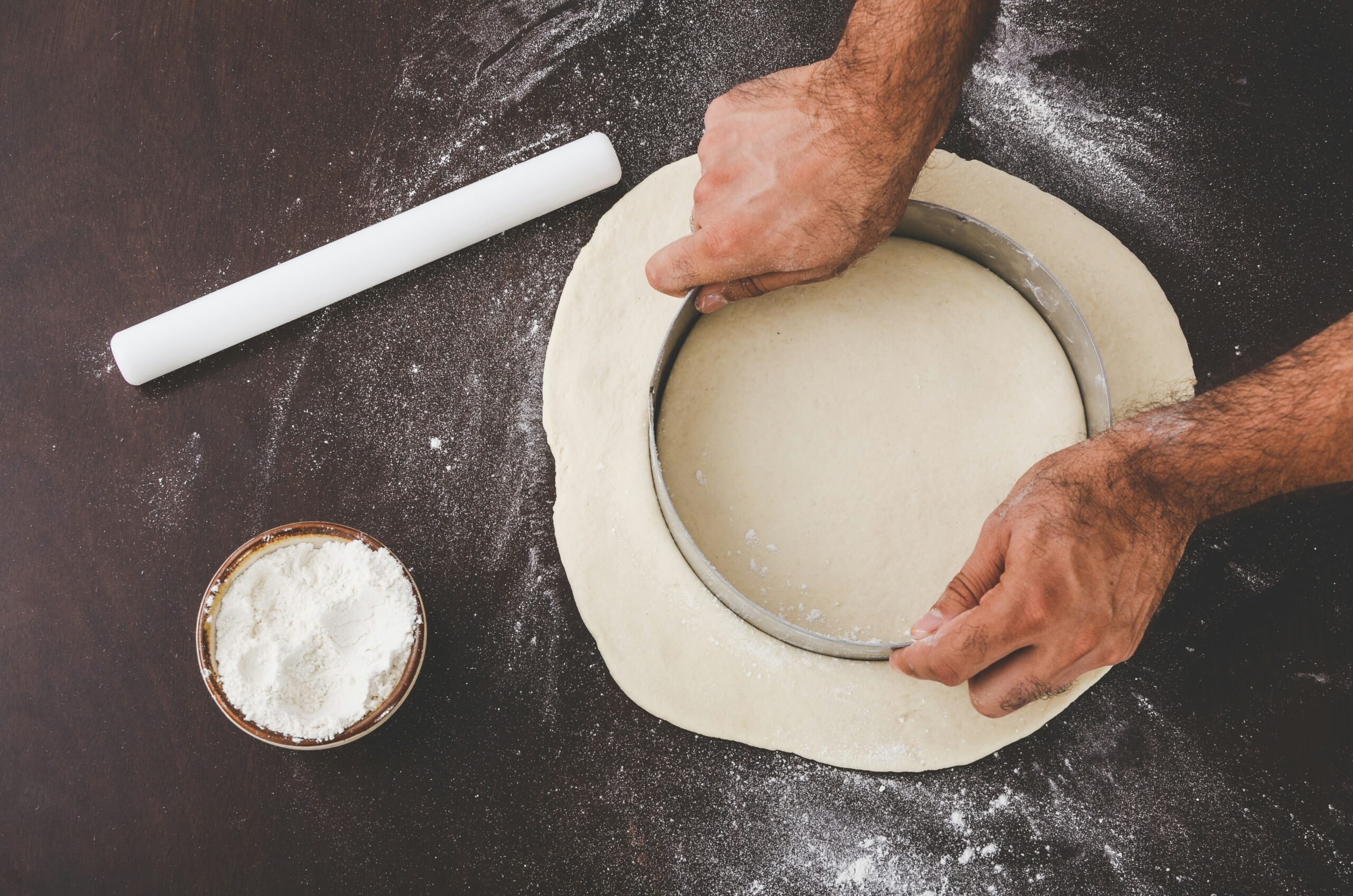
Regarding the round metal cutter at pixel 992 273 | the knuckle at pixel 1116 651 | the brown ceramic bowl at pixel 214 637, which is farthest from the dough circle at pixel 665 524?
the brown ceramic bowl at pixel 214 637

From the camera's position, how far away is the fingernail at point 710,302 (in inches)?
47.2

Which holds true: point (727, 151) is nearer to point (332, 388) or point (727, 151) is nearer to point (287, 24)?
point (332, 388)

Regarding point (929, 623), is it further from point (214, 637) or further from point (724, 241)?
point (214, 637)

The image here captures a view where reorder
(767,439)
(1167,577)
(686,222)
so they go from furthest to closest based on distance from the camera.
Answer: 1. (686,222)
2. (767,439)
3. (1167,577)

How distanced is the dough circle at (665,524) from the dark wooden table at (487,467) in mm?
63

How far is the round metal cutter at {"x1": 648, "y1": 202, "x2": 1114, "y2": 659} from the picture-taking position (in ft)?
3.72

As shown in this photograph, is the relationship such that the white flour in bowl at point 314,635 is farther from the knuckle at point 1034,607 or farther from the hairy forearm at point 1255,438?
the hairy forearm at point 1255,438

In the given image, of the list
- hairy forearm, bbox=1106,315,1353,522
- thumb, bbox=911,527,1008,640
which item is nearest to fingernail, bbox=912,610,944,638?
thumb, bbox=911,527,1008,640

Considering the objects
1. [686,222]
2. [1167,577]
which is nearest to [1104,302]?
[1167,577]

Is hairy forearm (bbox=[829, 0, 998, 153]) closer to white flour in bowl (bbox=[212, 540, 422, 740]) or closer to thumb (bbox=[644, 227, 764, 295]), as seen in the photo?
thumb (bbox=[644, 227, 764, 295])

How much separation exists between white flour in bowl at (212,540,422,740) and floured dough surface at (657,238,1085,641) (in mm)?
461

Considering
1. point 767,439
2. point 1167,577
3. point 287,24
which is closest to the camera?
point 1167,577

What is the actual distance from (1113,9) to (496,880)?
6.08 ft

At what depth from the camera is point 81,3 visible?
146 cm
